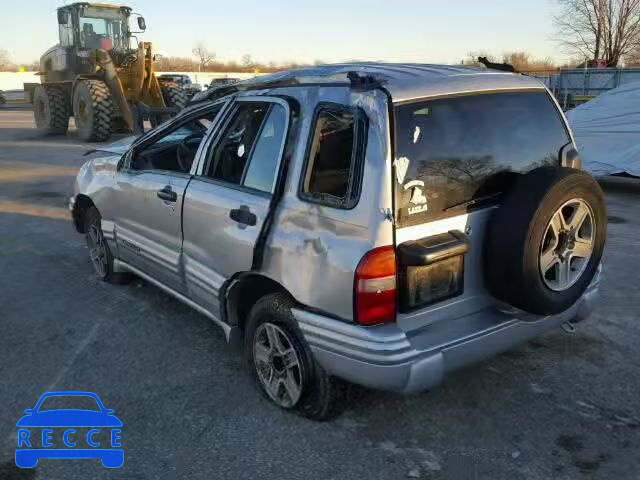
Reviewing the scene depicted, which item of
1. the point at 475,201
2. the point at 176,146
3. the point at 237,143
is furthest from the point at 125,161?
the point at 475,201

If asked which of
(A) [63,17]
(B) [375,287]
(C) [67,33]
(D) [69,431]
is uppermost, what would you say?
(A) [63,17]

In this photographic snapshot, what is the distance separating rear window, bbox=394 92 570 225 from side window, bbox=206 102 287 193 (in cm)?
73

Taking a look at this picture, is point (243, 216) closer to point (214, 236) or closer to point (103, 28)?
point (214, 236)

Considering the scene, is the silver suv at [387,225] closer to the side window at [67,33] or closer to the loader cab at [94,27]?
the loader cab at [94,27]

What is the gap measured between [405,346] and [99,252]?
343cm

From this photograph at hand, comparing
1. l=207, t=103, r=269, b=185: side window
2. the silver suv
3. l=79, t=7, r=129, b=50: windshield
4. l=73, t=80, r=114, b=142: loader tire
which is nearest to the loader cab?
l=79, t=7, r=129, b=50: windshield

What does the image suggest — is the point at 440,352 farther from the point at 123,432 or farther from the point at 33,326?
the point at 33,326

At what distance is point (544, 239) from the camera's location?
280cm

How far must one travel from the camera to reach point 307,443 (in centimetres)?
284

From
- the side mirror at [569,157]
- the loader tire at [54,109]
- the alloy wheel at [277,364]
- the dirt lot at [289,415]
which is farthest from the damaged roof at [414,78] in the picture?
the loader tire at [54,109]

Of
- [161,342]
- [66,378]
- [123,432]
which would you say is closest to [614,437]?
[123,432]

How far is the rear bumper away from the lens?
8.32 feet

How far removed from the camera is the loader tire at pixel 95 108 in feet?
50.6

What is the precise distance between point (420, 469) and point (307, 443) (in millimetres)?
Answer: 554
